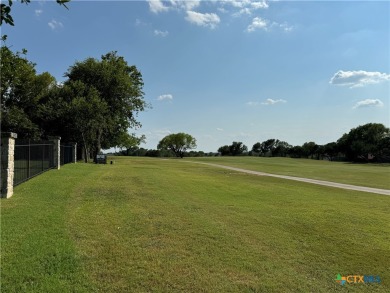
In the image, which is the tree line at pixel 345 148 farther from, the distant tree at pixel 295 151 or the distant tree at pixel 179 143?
the distant tree at pixel 179 143

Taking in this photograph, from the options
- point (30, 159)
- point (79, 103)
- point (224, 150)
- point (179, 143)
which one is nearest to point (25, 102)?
point (79, 103)

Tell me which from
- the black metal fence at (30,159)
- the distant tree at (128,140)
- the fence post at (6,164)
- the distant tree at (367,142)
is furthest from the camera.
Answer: the distant tree at (367,142)

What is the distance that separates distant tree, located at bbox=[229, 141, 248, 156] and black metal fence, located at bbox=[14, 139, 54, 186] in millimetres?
89614

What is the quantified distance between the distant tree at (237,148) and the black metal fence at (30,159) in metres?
89.6

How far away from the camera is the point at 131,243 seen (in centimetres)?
570

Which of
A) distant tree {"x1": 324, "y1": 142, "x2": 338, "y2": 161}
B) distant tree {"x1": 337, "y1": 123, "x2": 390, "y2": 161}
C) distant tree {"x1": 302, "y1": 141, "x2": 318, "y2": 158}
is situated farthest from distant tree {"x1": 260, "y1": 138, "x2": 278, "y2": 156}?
distant tree {"x1": 337, "y1": 123, "x2": 390, "y2": 161}

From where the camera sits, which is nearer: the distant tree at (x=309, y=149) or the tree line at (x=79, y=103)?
the tree line at (x=79, y=103)

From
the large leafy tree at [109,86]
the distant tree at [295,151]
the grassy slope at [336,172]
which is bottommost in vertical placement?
the grassy slope at [336,172]

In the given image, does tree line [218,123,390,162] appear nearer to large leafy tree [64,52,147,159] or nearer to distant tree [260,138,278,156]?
distant tree [260,138,278,156]

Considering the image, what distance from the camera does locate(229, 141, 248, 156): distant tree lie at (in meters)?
103

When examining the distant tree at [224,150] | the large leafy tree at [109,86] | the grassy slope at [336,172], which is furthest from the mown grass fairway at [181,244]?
the distant tree at [224,150]

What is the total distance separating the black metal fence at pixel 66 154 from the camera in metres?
19.0

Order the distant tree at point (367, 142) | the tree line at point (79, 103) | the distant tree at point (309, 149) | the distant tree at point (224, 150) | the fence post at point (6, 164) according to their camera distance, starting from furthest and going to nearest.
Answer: the distant tree at point (224, 150) → the distant tree at point (309, 149) → the distant tree at point (367, 142) → the tree line at point (79, 103) → the fence post at point (6, 164)

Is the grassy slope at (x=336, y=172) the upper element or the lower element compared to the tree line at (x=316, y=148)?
lower
